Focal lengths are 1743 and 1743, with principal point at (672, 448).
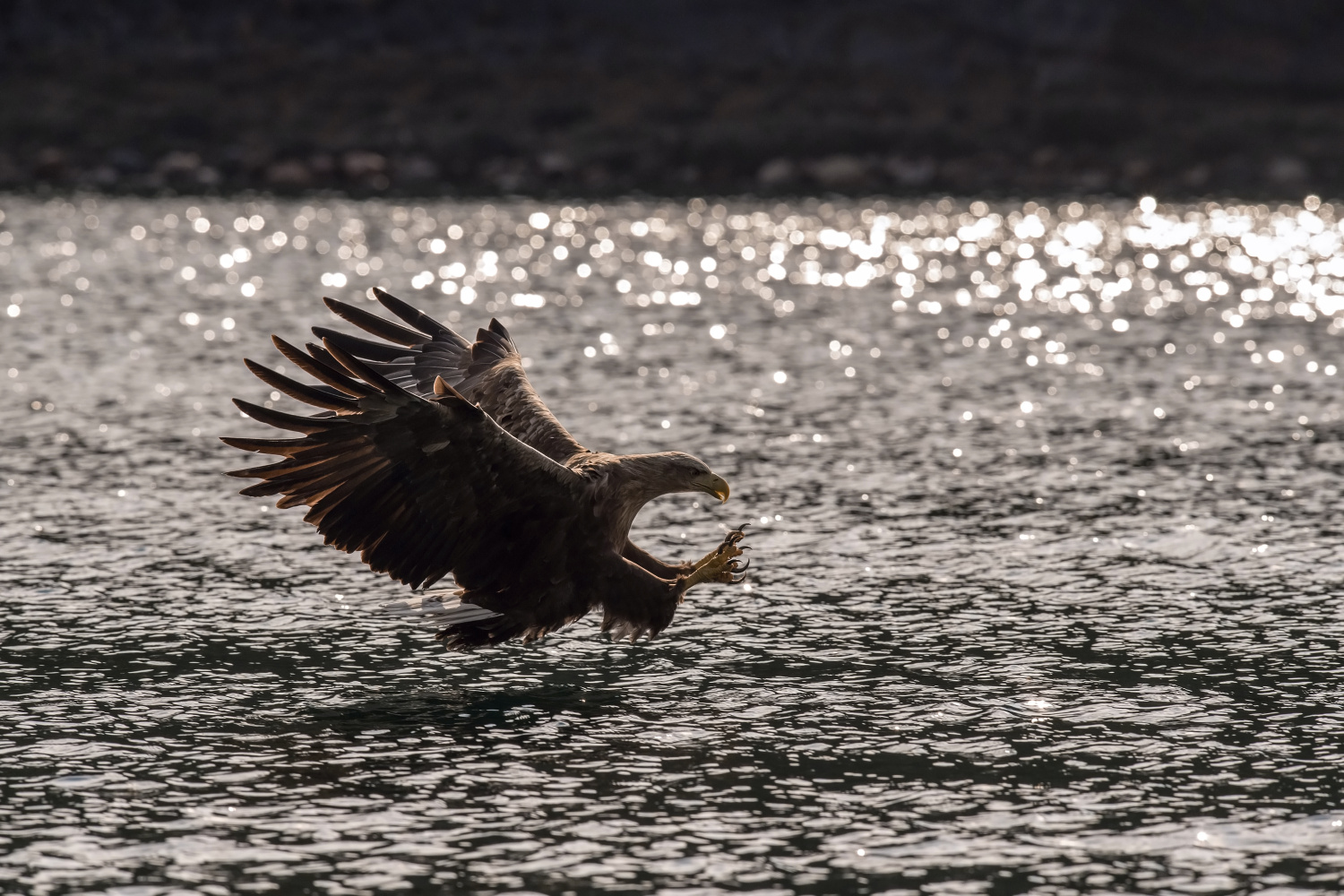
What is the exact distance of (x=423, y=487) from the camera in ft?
38.5

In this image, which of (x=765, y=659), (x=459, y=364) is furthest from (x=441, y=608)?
(x=459, y=364)

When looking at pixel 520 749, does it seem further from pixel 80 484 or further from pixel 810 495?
pixel 80 484

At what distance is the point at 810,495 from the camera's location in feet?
65.3

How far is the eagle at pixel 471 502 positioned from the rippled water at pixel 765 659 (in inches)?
27.6

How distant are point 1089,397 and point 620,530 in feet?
55.2

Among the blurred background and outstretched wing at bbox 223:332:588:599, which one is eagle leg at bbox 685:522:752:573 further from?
the blurred background

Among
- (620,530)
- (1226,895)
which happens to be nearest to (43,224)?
(620,530)

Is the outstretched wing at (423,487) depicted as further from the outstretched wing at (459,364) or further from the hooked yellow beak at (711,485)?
the outstretched wing at (459,364)

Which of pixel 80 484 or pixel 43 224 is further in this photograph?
pixel 43 224

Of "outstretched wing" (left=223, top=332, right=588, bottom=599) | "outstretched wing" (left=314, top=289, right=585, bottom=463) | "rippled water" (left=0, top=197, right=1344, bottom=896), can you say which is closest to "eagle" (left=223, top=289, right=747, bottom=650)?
"outstretched wing" (left=223, top=332, right=588, bottom=599)

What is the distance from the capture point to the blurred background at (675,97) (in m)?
83.6

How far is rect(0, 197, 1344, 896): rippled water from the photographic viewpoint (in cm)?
964

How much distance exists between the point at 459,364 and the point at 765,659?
3710mm

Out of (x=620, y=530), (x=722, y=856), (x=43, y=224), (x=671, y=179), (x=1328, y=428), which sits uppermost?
(x=671, y=179)
